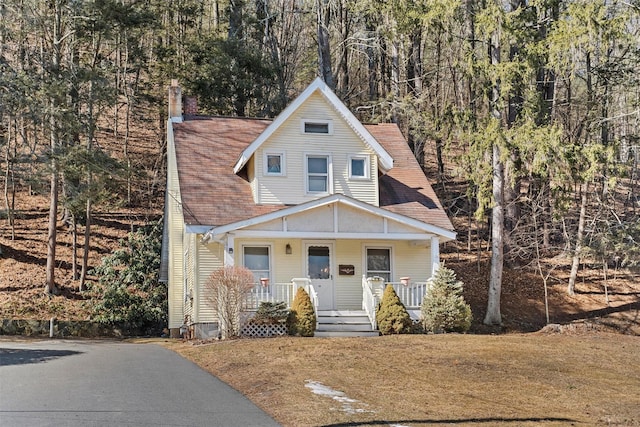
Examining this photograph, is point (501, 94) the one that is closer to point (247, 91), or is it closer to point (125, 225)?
point (247, 91)

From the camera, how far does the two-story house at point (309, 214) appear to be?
877 inches

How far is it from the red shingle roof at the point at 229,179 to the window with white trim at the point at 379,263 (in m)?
1.40

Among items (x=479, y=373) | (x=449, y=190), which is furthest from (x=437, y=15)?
(x=449, y=190)

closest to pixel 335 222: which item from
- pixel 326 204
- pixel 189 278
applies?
pixel 326 204

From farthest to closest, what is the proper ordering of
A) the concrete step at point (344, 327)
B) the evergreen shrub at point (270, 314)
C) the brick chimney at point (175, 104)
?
the brick chimney at point (175, 104), the concrete step at point (344, 327), the evergreen shrub at point (270, 314)

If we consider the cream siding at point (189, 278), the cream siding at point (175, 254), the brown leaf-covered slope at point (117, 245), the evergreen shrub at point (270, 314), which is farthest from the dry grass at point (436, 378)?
the brown leaf-covered slope at point (117, 245)

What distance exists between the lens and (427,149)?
53875 millimetres

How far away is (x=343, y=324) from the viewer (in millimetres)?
21906

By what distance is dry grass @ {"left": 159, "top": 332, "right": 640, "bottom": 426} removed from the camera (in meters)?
10.8

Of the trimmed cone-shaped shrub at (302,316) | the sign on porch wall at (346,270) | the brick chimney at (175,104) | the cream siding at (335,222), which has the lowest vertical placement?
the trimmed cone-shaped shrub at (302,316)

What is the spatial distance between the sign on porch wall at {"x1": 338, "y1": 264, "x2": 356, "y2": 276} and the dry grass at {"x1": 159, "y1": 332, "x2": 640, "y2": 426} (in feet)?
14.8

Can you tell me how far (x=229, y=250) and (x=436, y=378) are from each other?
9.42m

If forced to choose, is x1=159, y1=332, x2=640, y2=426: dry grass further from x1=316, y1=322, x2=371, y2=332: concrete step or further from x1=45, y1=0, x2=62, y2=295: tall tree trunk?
x1=45, y1=0, x2=62, y2=295: tall tree trunk

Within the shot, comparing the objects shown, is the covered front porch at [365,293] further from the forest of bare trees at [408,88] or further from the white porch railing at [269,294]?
the forest of bare trees at [408,88]
